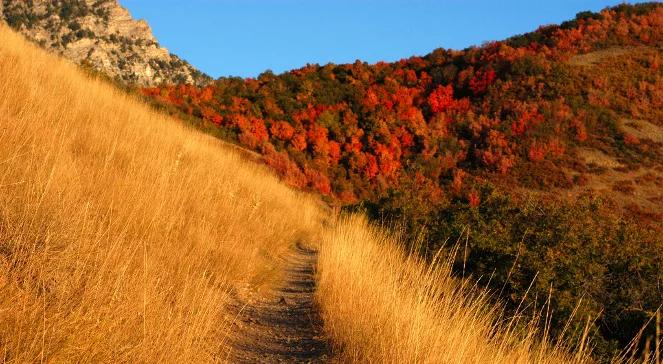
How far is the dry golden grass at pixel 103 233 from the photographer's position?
210 centimetres

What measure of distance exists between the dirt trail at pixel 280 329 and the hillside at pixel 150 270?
0.10ft

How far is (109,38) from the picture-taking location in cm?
5766

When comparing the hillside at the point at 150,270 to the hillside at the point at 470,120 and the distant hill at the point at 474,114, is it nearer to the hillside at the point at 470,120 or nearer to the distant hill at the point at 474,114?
the hillside at the point at 470,120

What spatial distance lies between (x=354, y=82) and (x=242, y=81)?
8729 millimetres

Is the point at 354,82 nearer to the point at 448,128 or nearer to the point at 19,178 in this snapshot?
the point at 448,128

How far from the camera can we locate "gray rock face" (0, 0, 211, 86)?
49.0m

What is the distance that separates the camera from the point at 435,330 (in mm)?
3314

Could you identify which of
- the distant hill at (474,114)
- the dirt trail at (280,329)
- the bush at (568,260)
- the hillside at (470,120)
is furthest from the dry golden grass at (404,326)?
the distant hill at (474,114)

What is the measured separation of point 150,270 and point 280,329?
1.52 m

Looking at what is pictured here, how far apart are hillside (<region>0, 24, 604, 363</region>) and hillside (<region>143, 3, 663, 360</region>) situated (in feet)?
14.1

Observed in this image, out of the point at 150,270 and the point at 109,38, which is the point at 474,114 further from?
the point at 109,38

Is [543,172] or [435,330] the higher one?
[543,172]

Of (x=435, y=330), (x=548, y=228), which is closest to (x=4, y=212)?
(x=435, y=330)

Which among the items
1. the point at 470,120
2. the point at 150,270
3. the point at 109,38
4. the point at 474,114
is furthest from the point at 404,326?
the point at 109,38
